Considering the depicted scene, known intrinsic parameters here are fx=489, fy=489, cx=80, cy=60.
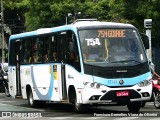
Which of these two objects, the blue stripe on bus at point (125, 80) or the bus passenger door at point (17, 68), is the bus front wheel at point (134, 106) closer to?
the blue stripe on bus at point (125, 80)

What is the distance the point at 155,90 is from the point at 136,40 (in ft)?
8.09

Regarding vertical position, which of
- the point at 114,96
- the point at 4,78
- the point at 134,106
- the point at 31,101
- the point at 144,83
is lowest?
the point at 4,78

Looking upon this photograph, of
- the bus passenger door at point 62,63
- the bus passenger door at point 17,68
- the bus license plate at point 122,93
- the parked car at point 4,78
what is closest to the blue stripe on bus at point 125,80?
the bus license plate at point 122,93

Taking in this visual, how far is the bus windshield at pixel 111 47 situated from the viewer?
15047 millimetres

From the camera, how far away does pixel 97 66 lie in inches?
584

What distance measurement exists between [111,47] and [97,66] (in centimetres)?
87

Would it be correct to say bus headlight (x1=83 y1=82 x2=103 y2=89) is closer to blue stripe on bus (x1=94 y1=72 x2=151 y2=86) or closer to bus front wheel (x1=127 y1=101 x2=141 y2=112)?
blue stripe on bus (x1=94 y1=72 x2=151 y2=86)

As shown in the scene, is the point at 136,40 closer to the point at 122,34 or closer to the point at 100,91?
the point at 122,34

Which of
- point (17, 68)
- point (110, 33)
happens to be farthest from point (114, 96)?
point (17, 68)

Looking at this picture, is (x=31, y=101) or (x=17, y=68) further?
(x=17, y=68)

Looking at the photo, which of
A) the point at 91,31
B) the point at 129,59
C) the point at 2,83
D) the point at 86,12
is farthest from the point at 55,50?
the point at 86,12

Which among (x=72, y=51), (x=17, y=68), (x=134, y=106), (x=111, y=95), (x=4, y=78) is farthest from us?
(x=4, y=78)

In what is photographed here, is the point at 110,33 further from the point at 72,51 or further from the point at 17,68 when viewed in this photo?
the point at 17,68

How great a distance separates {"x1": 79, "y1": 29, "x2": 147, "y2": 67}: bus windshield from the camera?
15047 mm
